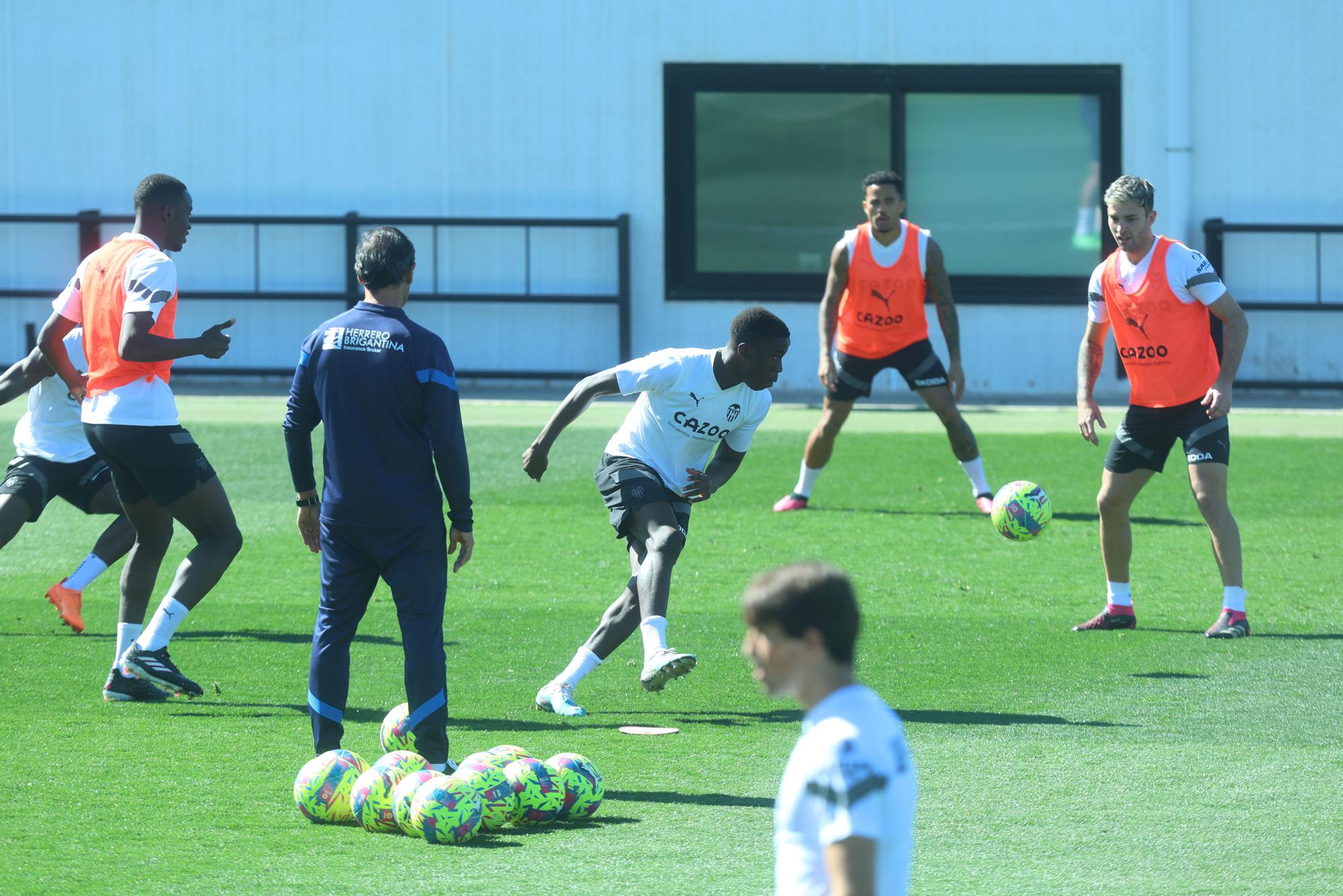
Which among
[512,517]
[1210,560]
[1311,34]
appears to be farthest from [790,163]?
[1210,560]

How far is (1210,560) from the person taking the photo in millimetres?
11125

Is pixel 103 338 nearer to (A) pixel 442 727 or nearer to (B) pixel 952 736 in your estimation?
(A) pixel 442 727

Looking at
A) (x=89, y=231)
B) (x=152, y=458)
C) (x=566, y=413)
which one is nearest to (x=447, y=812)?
(x=566, y=413)

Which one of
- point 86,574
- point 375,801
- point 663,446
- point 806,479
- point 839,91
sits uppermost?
point 839,91

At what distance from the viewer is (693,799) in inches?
243

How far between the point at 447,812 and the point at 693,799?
0.96 metres

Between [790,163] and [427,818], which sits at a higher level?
[790,163]

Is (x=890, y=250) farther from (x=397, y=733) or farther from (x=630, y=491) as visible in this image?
(x=397, y=733)

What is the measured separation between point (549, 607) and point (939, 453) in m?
6.73

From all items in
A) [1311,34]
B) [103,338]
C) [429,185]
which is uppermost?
[1311,34]

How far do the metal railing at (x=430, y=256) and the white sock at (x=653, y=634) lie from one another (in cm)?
1360

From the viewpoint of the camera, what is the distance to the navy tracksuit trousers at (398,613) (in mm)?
6141

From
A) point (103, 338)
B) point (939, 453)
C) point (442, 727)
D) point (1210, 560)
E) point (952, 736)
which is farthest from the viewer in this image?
point (939, 453)

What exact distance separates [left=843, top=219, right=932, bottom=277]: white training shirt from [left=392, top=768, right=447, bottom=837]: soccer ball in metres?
7.85
